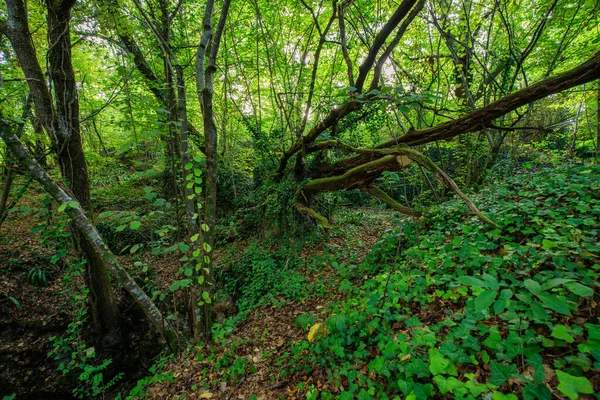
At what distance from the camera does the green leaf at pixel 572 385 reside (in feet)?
3.46

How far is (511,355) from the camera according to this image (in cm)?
146

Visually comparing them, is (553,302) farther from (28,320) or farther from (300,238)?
(28,320)

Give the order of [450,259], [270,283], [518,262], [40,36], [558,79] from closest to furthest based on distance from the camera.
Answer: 1. [518,262]
2. [450,259]
3. [558,79]
4. [270,283]
5. [40,36]

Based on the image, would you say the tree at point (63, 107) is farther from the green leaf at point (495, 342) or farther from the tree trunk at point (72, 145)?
the green leaf at point (495, 342)

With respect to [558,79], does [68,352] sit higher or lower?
lower

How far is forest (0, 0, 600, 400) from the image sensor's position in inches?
66.8

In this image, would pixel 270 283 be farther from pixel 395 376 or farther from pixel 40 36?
pixel 40 36

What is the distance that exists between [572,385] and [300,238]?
4.66 meters

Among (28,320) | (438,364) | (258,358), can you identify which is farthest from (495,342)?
(28,320)

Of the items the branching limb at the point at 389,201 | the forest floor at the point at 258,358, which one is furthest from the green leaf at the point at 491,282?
the branching limb at the point at 389,201

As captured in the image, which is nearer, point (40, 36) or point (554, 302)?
point (554, 302)

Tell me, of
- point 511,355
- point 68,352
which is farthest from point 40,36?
point 511,355

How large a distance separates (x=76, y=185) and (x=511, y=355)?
5628 millimetres

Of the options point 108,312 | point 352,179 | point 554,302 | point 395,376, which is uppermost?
point 352,179
